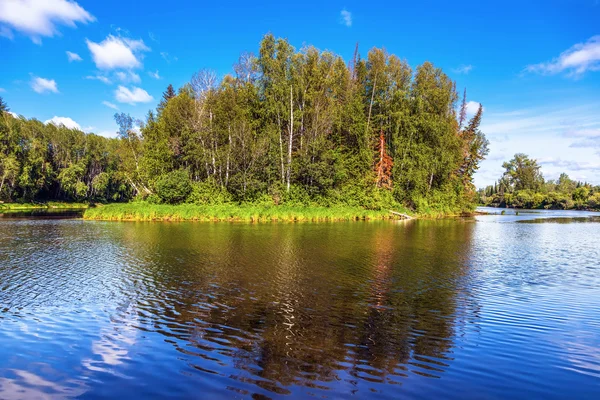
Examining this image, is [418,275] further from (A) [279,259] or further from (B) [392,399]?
(B) [392,399]

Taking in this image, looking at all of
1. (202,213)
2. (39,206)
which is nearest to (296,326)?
(202,213)

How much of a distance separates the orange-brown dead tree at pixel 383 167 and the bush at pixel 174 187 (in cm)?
2925

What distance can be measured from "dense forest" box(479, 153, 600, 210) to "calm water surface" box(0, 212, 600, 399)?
11350cm

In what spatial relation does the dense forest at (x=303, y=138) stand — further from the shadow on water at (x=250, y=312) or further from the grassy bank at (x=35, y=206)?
the shadow on water at (x=250, y=312)

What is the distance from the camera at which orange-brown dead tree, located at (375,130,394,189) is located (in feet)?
185

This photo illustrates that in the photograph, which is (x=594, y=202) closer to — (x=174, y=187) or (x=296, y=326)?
(x=174, y=187)

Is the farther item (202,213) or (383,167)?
(383,167)

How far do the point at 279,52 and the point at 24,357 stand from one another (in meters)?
51.3

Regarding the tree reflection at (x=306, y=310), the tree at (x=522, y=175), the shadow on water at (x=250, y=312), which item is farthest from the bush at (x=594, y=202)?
the tree reflection at (x=306, y=310)

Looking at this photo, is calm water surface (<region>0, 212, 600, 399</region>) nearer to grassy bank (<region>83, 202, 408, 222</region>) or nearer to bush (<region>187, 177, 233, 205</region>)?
grassy bank (<region>83, 202, 408, 222</region>)

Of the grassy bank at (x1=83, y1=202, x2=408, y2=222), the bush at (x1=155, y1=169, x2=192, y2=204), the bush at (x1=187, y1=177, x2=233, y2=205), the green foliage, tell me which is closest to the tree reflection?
the grassy bank at (x1=83, y1=202, x2=408, y2=222)

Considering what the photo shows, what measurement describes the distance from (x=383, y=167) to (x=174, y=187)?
32686 millimetres

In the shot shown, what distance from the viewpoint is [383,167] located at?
57.1m

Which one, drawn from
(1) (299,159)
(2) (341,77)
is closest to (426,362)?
(1) (299,159)
